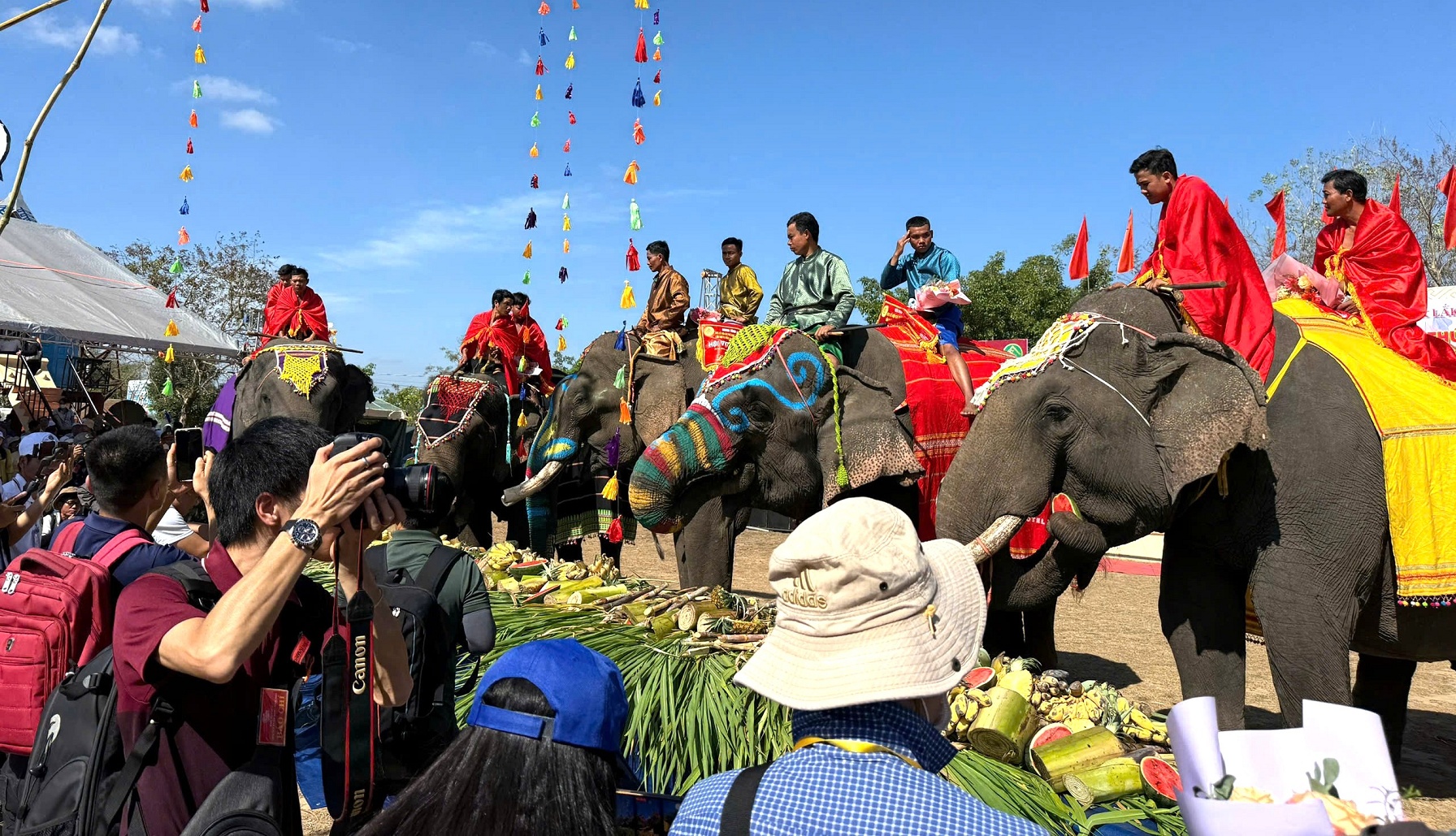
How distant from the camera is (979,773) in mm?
3432

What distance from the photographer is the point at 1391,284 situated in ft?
17.3

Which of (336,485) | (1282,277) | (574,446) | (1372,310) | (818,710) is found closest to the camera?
(818,710)

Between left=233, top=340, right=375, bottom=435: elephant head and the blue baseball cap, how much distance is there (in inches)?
273

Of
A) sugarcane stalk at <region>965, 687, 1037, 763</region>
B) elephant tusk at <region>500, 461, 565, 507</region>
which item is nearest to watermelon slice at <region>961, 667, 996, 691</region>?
sugarcane stalk at <region>965, 687, 1037, 763</region>

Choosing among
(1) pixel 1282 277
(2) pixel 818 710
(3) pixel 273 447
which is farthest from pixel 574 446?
(2) pixel 818 710

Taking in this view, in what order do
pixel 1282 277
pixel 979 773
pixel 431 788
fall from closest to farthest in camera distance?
pixel 431 788, pixel 979 773, pixel 1282 277

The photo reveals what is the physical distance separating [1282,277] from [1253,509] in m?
2.00

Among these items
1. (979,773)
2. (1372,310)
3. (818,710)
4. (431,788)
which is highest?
(1372,310)

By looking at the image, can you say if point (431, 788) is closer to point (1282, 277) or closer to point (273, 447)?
point (273, 447)

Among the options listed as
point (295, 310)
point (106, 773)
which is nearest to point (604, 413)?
point (295, 310)

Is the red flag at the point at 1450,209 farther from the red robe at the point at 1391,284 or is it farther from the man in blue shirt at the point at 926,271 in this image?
the man in blue shirt at the point at 926,271

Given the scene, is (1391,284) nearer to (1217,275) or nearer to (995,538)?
(1217,275)

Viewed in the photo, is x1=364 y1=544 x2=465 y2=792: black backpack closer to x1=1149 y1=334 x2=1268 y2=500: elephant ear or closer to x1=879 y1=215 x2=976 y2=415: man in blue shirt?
x1=1149 y1=334 x2=1268 y2=500: elephant ear

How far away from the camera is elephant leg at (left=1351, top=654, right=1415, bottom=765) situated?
5453 millimetres
